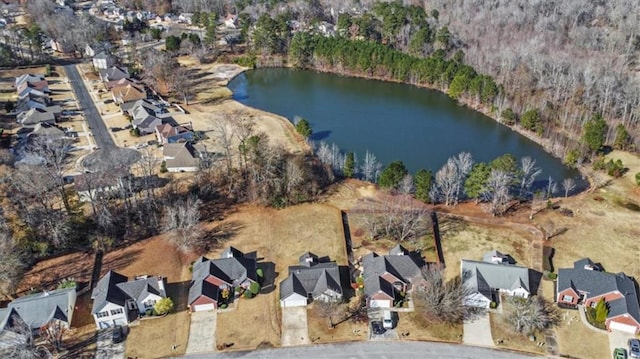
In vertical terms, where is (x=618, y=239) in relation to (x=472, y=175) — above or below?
below

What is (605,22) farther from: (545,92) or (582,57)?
(545,92)

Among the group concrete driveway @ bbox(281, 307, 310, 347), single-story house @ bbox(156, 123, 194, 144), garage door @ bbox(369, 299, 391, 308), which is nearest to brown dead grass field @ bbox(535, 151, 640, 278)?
garage door @ bbox(369, 299, 391, 308)

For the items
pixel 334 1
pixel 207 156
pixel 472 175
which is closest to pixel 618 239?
pixel 472 175

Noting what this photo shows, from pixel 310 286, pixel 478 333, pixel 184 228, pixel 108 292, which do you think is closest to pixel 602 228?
pixel 478 333

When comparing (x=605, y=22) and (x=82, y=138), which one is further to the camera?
(x=605, y=22)

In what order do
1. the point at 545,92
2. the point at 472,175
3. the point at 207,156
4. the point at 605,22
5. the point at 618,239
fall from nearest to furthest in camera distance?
the point at 618,239, the point at 472,175, the point at 207,156, the point at 545,92, the point at 605,22

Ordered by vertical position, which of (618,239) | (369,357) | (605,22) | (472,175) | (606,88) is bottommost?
(369,357)

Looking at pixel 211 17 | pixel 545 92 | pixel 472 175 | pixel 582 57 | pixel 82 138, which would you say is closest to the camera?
pixel 472 175

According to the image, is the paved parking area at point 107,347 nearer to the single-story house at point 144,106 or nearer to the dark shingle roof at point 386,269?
the dark shingle roof at point 386,269
